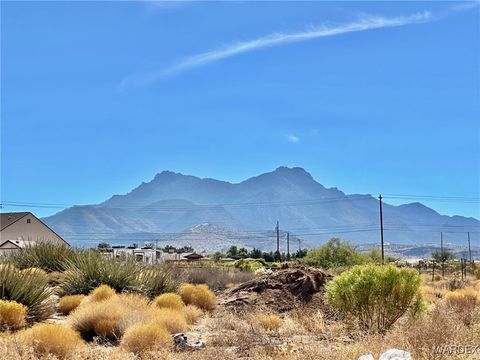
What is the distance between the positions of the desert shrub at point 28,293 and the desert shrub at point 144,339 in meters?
4.88

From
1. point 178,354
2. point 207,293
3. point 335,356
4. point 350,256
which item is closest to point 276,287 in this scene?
point 207,293

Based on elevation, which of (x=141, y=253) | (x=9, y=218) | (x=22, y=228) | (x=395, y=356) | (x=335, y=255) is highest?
(x=9, y=218)

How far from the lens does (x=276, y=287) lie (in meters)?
26.1

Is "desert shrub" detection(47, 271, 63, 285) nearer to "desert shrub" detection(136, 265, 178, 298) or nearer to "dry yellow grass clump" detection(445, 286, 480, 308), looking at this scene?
"desert shrub" detection(136, 265, 178, 298)

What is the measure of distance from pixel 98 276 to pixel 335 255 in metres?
31.7

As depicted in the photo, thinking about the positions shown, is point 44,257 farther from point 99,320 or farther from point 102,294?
point 99,320

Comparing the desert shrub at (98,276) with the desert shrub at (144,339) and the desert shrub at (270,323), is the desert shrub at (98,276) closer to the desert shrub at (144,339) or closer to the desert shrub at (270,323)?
the desert shrub at (270,323)

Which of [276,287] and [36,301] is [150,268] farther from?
[36,301]

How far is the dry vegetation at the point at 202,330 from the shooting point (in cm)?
1080

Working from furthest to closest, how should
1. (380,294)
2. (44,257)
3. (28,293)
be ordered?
1. (44,257)
2. (28,293)
3. (380,294)

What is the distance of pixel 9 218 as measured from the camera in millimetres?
73375

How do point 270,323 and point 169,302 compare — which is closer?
point 270,323

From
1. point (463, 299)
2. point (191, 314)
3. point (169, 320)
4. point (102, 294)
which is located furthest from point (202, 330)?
point (463, 299)

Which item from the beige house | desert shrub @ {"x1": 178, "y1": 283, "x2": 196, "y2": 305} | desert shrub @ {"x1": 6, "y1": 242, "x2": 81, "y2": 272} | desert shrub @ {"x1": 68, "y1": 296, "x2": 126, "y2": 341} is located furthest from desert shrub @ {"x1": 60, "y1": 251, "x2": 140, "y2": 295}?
the beige house
